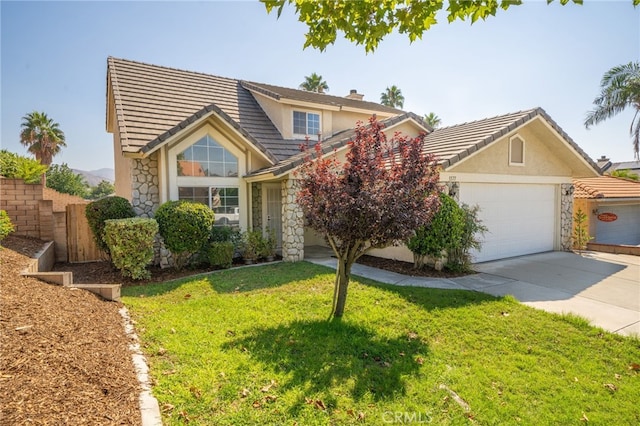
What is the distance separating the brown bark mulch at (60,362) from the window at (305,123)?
1190 centimetres

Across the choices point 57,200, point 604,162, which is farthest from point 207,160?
point 604,162

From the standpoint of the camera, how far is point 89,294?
6504 millimetres

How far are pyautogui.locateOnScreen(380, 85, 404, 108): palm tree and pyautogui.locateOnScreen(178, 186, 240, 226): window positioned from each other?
3862cm

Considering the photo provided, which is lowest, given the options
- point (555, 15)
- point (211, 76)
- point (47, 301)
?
point (47, 301)

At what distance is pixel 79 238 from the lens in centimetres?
1177

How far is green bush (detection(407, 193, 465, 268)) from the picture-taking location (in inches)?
382

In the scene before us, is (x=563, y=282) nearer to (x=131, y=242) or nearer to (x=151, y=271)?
(x=131, y=242)

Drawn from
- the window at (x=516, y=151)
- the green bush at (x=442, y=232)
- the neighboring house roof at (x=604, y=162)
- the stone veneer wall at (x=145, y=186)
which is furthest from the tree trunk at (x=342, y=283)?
the neighboring house roof at (x=604, y=162)

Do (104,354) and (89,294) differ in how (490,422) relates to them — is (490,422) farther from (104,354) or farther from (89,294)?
(89,294)

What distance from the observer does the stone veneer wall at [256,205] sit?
13594 mm

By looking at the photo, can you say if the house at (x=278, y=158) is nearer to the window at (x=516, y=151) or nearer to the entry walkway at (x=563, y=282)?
the window at (x=516, y=151)

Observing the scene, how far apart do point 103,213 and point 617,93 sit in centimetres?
2910

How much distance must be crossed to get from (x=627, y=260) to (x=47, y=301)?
1733 centimetres

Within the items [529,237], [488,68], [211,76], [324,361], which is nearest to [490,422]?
[324,361]
